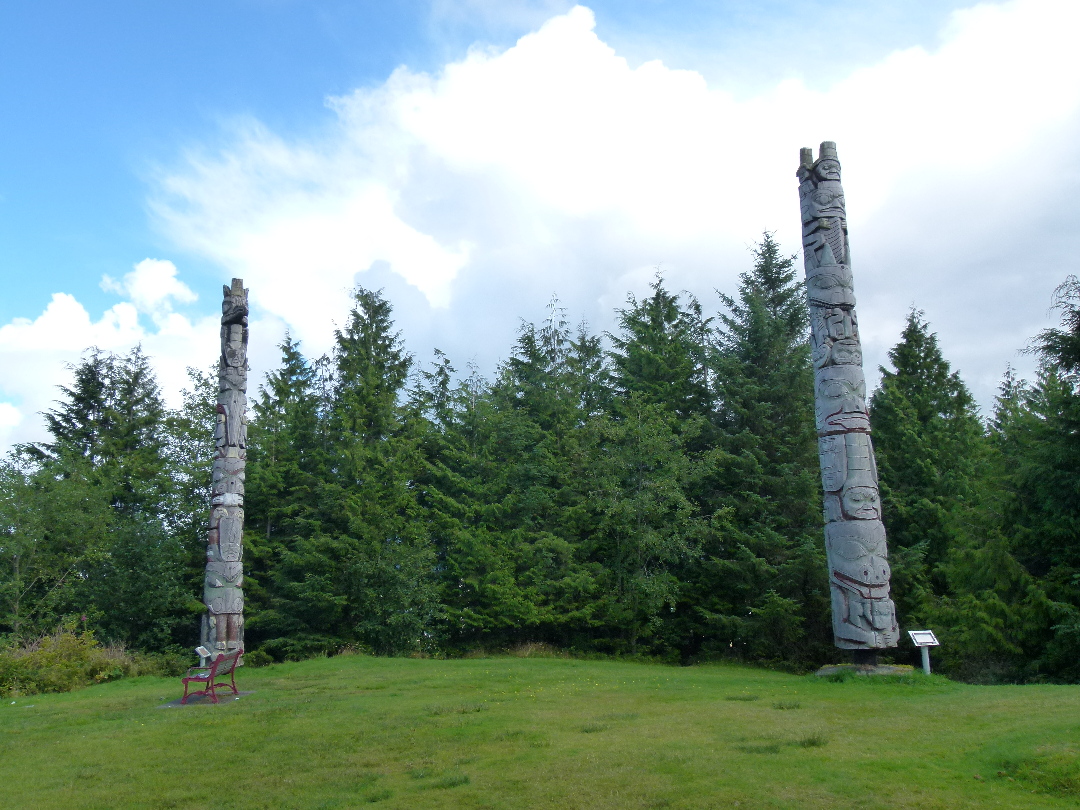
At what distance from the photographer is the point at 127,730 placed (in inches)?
385

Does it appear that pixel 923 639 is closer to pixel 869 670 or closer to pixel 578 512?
pixel 869 670

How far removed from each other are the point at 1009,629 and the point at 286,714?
547 inches

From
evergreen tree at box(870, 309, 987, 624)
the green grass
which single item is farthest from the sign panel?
evergreen tree at box(870, 309, 987, 624)

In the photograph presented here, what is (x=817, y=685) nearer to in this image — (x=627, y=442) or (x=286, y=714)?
(x=286, y=714)

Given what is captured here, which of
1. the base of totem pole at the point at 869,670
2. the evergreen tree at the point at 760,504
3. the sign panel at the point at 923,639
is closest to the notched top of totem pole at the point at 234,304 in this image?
the evergreen tree at the point at 760,504

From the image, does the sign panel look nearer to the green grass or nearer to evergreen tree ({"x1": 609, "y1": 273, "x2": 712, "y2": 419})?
the green grass

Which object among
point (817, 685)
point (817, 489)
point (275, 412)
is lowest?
point (817, 685)

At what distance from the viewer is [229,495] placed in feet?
58.4

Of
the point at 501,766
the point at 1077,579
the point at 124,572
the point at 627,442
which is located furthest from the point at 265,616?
the point at 1077,579

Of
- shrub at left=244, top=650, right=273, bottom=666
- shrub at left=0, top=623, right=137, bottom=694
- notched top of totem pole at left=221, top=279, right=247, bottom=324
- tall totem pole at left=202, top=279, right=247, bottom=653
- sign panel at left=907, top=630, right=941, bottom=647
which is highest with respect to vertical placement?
notched top of totem pole at left=221, top=279, right=247, bottom=324

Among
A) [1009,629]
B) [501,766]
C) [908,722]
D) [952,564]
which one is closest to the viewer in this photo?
[501,766]

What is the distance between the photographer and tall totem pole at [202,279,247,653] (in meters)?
17.2

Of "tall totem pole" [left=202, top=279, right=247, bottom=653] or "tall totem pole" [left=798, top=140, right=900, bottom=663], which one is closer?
"tall totem pole" [left=798, top=140, right=900, bottom=663]

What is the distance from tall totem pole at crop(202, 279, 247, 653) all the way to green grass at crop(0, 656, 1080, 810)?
171 inches
